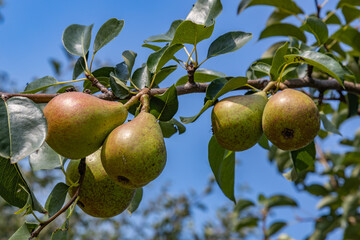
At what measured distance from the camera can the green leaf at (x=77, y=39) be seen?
1.49m

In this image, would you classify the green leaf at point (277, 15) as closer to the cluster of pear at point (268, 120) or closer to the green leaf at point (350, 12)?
the green leaf at point (350, 12)

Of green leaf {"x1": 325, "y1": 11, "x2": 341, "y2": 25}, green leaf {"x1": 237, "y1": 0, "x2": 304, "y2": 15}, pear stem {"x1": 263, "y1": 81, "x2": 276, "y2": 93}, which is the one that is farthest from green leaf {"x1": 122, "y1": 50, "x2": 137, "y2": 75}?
green leaf {"x1": 325, "y1": 11, "x2": 341, "y2": 25}

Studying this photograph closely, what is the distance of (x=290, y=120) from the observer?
1.12m

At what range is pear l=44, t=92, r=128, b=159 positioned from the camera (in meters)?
1.02

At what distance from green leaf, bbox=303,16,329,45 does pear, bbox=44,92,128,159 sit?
1053 mm

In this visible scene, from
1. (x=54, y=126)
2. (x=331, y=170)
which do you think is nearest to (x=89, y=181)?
(x=54, y=126)

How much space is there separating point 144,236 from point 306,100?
5810 mm

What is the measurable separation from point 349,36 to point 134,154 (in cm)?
165

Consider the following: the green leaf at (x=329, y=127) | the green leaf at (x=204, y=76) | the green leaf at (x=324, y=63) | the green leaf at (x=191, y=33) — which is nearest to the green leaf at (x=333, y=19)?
the green leaf at (x=329, y=127)

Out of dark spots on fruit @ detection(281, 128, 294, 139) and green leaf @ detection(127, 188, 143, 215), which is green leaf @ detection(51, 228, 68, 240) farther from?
dark spots on fruit @ detection(281, 128, 294, 139)

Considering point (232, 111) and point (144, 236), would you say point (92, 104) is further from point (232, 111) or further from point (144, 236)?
point (144, 236)

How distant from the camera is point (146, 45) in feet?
5.15

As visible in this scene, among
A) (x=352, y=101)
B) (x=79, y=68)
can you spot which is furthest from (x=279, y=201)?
(x=79, y=68)

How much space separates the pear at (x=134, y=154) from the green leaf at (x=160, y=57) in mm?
304
